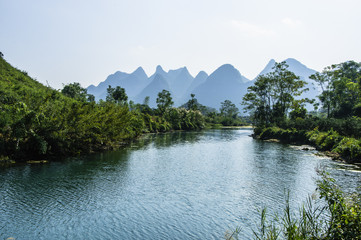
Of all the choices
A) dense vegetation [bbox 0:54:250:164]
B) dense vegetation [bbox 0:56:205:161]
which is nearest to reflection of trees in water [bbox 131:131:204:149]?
dense vegetation [bbox 0:54:250:164]

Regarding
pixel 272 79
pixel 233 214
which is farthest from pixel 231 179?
pixel 272 79

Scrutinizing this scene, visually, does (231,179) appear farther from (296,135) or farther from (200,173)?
(296,135)

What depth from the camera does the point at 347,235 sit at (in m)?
5.57

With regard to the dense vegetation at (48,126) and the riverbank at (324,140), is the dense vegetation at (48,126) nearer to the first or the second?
the dense vegetation at (48,126)

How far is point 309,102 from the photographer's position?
5878 centimetres

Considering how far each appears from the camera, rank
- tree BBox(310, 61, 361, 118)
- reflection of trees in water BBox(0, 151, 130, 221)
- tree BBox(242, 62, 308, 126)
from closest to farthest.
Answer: reflection of trees in water BBox(0, 151, 130, 221)
tree BBox(310, 61, 361, 118)
tree BBox(242, 62, 308, 126)

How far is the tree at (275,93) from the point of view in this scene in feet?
188

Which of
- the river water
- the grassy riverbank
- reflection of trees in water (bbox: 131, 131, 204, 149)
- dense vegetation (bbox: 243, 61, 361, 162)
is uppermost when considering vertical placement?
dense vegetation (bbox: 243, 61, 361, 162)

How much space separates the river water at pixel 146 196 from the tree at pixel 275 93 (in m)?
33.8

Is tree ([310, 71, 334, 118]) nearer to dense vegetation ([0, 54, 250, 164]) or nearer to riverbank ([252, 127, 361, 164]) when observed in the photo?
riverbank ([252, 127, 361, 164])

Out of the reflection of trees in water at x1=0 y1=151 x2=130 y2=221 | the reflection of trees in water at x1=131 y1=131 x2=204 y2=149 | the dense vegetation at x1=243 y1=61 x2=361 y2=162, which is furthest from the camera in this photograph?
the reflection of trees in water at x1=131 y1=131 x2=204 y2=149

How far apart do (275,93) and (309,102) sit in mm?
8089

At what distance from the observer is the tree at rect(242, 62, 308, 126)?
57281 millimetres

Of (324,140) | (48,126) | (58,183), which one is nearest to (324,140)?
(324,140)
